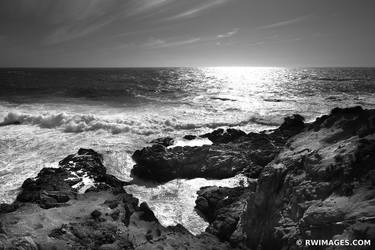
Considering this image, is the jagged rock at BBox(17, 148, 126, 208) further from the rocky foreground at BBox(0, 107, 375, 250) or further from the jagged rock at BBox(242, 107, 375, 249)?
the jagged rock at BBox(242, 107, 375, 249)

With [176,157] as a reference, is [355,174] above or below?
above

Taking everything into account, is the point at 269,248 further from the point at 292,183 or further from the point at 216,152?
the point at 216,152

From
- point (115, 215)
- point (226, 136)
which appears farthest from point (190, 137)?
point (115, 215)

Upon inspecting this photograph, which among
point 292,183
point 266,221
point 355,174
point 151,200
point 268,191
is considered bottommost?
point 151,200

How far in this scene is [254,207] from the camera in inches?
340

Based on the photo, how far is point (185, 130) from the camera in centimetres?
2409

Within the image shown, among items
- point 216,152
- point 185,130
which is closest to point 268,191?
point 216,152

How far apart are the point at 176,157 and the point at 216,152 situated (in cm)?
239

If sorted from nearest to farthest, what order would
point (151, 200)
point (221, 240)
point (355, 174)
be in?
point (355, 174)
point (221, 240)
point (151, 200)

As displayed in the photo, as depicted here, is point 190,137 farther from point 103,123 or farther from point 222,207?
point 222,207

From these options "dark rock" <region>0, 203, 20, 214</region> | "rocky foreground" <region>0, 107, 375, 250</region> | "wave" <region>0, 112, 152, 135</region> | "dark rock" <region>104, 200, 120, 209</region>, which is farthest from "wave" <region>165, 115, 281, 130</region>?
"dark rock" <region>0, 203, 20, 214</region>

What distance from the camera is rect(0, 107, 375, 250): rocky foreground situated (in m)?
6.11

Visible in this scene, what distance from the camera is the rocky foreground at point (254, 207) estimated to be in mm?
6105

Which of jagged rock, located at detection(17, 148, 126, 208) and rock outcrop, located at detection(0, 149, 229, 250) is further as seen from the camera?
jagged rock, located at detection(17, 148, 126, 208)
